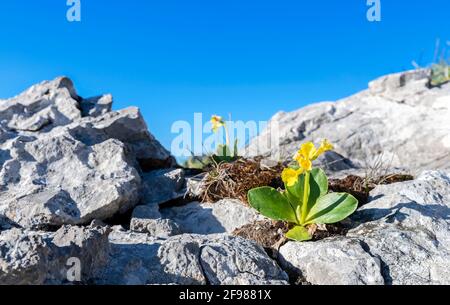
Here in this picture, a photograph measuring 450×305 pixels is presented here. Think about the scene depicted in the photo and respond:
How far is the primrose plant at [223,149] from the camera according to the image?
5.75 meters

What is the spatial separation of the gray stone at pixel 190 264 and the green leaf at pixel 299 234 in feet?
1.02

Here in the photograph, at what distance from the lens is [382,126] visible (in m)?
9.42

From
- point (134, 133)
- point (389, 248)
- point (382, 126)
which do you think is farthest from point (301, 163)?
point (382, 126)

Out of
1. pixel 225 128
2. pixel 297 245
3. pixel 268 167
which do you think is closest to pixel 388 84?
pixel 225 128

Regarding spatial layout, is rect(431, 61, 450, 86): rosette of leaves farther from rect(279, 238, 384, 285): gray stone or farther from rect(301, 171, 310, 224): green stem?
rect(279, 238, 384, 285): gray stone

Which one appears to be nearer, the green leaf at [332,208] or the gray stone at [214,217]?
the green leaf at [332,208]

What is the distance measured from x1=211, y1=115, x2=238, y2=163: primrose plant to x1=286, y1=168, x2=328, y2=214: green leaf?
1.89 m

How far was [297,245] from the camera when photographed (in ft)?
11.5

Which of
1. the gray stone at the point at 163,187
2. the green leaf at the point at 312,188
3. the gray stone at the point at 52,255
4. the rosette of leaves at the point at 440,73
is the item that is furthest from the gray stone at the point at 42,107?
the rosette of leaves at the point at 440,73

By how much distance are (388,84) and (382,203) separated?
6.90 metres

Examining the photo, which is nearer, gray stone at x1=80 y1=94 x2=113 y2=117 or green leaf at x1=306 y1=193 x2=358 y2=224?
green leaf at x1=306 y1=193 x2=358 y2=224

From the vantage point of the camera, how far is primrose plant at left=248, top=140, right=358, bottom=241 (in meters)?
3.61

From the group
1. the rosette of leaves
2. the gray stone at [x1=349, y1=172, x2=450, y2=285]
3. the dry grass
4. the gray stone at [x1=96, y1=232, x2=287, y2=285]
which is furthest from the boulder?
the rosette of leaves

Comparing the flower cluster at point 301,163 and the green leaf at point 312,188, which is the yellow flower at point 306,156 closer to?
the flower cluster at point 301,163
